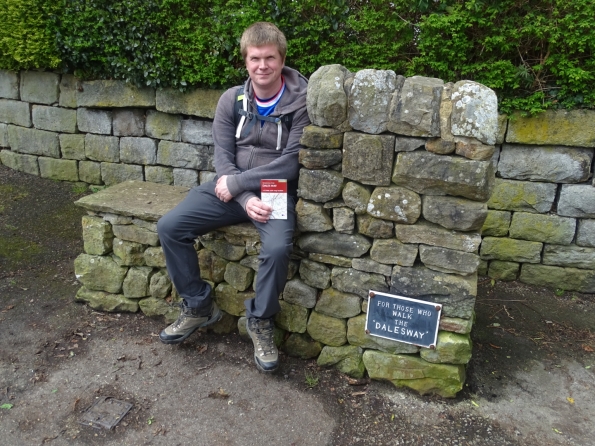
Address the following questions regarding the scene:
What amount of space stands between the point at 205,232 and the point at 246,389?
99cm

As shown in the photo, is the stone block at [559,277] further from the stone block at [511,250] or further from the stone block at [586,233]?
the stone block at [586,233]

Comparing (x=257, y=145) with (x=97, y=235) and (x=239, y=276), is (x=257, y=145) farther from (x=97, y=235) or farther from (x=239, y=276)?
(x=97, y=235)

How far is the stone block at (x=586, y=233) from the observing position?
4.19 metres

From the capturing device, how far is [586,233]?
4215 mm

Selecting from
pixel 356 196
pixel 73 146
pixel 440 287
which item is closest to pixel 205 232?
pixel 356 196

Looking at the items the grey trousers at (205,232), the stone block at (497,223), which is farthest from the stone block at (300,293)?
the stone block at (497,223)

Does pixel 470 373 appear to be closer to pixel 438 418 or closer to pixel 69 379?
pixel 438 418

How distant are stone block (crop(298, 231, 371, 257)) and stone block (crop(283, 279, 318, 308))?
0.24m

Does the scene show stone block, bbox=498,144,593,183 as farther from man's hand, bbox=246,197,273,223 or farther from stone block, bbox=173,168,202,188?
stone block, bbox=173,168,202,188

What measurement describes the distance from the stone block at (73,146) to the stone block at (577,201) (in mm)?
5034

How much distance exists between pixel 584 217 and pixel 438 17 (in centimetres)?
201

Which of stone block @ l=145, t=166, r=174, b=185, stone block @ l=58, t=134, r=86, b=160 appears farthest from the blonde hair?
stone block @ l=58, t=134, r=86, b=160

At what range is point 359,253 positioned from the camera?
2.97m

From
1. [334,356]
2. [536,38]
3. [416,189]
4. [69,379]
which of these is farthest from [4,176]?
[536,38]
